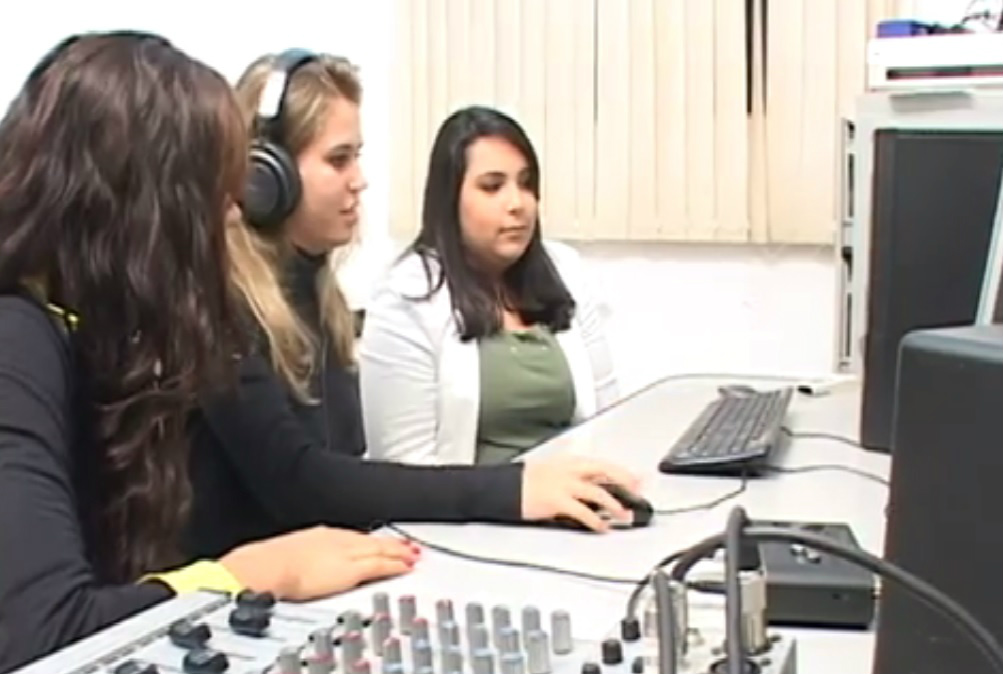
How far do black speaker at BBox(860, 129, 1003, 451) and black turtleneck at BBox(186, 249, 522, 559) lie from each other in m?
0.53

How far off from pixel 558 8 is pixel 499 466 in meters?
1.98

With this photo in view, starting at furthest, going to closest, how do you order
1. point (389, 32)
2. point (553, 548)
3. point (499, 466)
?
point (389, 32) < point (499, 466) < point (553, 548)

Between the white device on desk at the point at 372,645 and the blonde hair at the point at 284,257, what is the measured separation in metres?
0.71

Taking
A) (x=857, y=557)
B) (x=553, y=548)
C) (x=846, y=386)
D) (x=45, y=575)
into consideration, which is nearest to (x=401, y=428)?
(x=846, y=386)

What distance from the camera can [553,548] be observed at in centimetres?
129

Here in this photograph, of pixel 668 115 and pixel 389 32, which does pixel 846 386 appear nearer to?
pixel 668 115

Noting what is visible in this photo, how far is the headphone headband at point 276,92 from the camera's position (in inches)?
72.2

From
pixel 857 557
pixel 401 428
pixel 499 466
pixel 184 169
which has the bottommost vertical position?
pixel 401 428

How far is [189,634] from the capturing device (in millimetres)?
849

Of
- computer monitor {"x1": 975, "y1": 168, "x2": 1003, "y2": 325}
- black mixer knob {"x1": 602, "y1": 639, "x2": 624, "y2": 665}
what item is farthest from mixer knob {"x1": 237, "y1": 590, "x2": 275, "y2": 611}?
computer monitor {"x1": 975, "y1": 168, "x2": 1003, "y2": 325}

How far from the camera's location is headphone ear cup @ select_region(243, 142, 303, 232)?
1.75 m

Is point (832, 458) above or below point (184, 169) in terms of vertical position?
below

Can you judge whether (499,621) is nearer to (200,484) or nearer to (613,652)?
(613,652)

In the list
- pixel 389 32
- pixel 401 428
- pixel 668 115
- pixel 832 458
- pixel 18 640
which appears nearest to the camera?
pixel 18 640
